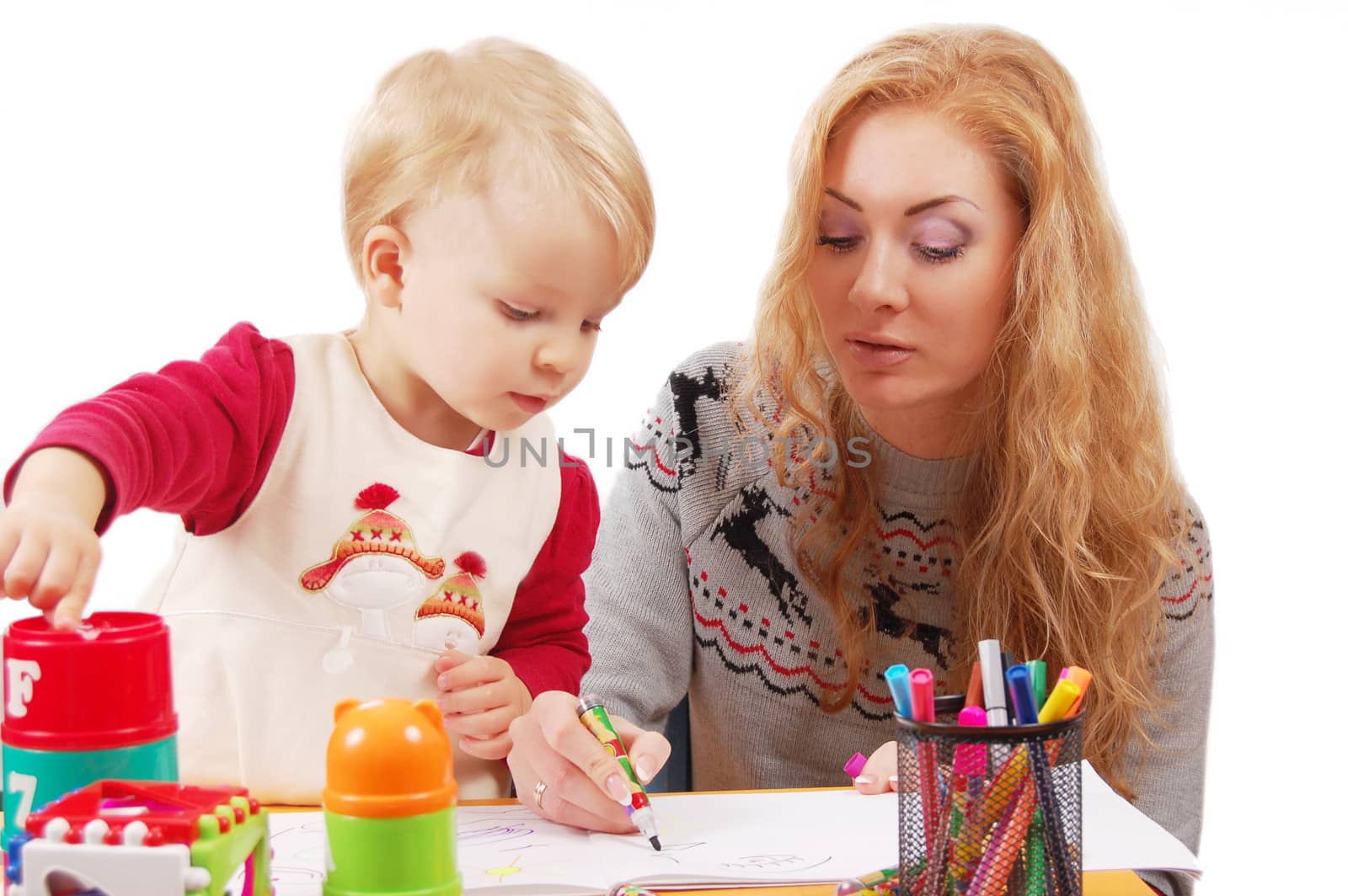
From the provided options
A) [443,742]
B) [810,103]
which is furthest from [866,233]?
[443,742]

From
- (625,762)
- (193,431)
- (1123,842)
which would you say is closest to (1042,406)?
(1123,842)

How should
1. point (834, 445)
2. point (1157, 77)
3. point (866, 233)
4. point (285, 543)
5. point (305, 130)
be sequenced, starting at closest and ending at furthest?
point (285, 543), point (866, 233), point (834, 445), point (305, 130), point (1157, 77)

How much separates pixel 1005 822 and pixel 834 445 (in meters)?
0.65

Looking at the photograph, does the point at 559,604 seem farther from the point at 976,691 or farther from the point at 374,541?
the point at 976,691

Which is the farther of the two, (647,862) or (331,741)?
(647,862)

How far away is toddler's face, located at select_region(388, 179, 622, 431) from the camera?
0.89m

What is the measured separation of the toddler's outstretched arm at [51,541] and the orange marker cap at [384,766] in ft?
0.51

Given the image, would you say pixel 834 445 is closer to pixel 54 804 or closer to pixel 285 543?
pixel 285 543

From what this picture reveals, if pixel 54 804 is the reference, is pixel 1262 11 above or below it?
above

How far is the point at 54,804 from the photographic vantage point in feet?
2.04

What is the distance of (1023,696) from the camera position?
0.73 metres

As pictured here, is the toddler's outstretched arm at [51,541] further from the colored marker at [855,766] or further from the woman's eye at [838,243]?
the woman's eye at [838,243]

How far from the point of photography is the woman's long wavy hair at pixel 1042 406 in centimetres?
115

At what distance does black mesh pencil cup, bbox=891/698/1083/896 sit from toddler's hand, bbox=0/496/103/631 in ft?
1.45
